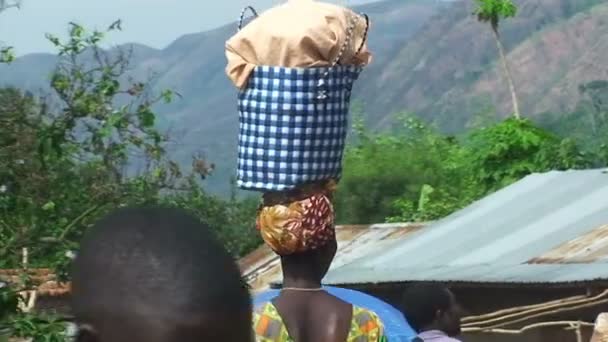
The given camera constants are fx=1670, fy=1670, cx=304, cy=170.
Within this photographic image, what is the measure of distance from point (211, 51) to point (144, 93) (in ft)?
296

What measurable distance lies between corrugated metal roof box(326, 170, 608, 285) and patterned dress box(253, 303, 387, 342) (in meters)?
5.41

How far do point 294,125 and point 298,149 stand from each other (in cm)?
5

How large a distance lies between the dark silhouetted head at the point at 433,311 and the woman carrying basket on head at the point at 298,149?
264 cm

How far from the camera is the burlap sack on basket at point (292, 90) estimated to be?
3.34 metres

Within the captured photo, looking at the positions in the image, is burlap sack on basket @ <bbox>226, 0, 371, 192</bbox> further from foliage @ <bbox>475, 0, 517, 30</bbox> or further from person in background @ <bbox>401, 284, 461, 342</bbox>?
foliage @ <bbox>475, 0, 517, 30</bbox>

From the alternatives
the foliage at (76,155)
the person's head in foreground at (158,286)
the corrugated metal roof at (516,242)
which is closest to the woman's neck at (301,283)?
the person's head in foreground at (158,286)

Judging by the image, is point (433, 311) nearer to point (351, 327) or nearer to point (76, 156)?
point (351, 327)

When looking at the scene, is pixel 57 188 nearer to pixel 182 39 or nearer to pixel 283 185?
pixel 283 185

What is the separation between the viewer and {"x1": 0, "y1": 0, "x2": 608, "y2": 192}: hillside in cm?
6025

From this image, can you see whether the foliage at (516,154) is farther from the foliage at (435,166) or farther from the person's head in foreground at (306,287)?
the person's head in foreground at (306,287)

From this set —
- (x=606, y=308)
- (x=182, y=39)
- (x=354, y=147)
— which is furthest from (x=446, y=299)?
(x=182, y=39)

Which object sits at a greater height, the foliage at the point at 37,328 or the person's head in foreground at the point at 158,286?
the person's head in foreground at the point at 158,286

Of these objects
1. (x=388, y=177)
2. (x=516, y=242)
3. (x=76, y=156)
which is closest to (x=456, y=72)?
(x=388, y=177)

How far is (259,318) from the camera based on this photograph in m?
3.35
